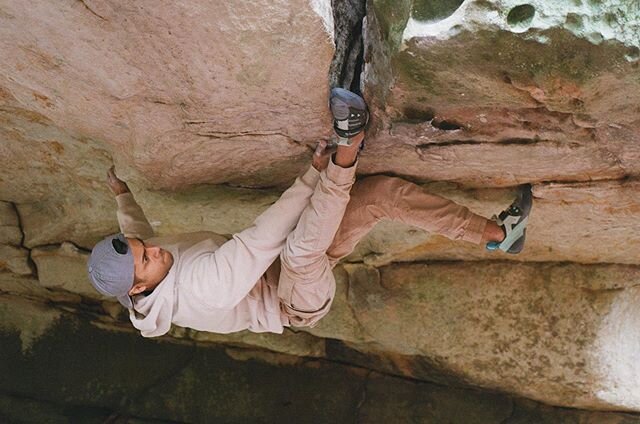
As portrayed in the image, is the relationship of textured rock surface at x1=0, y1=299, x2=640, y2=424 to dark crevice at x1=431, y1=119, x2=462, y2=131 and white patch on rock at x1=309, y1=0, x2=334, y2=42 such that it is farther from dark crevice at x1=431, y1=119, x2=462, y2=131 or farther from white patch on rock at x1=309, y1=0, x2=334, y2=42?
white patch on rock at x1=309, y1=0, x2=334, y2=42

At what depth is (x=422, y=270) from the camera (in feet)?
17.0

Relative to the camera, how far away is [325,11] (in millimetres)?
A: 2885

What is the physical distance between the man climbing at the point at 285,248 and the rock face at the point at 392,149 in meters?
0.19

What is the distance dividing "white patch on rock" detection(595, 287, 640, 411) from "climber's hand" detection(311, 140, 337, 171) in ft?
8.01

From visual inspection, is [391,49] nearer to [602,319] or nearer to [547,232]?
[547,232]

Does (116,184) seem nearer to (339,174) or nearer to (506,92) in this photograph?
(339,174)

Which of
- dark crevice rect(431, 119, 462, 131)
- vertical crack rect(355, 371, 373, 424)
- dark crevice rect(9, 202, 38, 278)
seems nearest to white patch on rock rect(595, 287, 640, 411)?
vertical crack rect(355, 371, 373, 424)

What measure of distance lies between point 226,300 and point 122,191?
973 mm

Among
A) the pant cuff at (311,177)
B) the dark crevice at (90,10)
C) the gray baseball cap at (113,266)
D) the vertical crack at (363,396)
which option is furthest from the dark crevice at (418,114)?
the vertical crack at (363,396)

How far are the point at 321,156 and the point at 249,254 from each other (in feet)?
1.87

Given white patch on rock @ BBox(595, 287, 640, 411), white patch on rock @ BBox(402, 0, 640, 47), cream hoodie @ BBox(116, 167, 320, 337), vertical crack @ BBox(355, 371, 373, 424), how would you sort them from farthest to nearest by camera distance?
vertical crack @ BBox(355, 371, 373, 424) → white patch on rock @ BBox(595, 287, 640, 411) → cream hoodie @ BBox(116, 167, 320, 337) → white patch on rock @ BBox(402, 0, 640, 47)

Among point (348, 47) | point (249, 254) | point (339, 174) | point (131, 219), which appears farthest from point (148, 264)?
point (348, 47)

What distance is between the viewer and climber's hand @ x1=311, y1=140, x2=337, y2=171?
338 cm

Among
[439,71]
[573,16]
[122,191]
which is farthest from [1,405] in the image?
[573,16]
